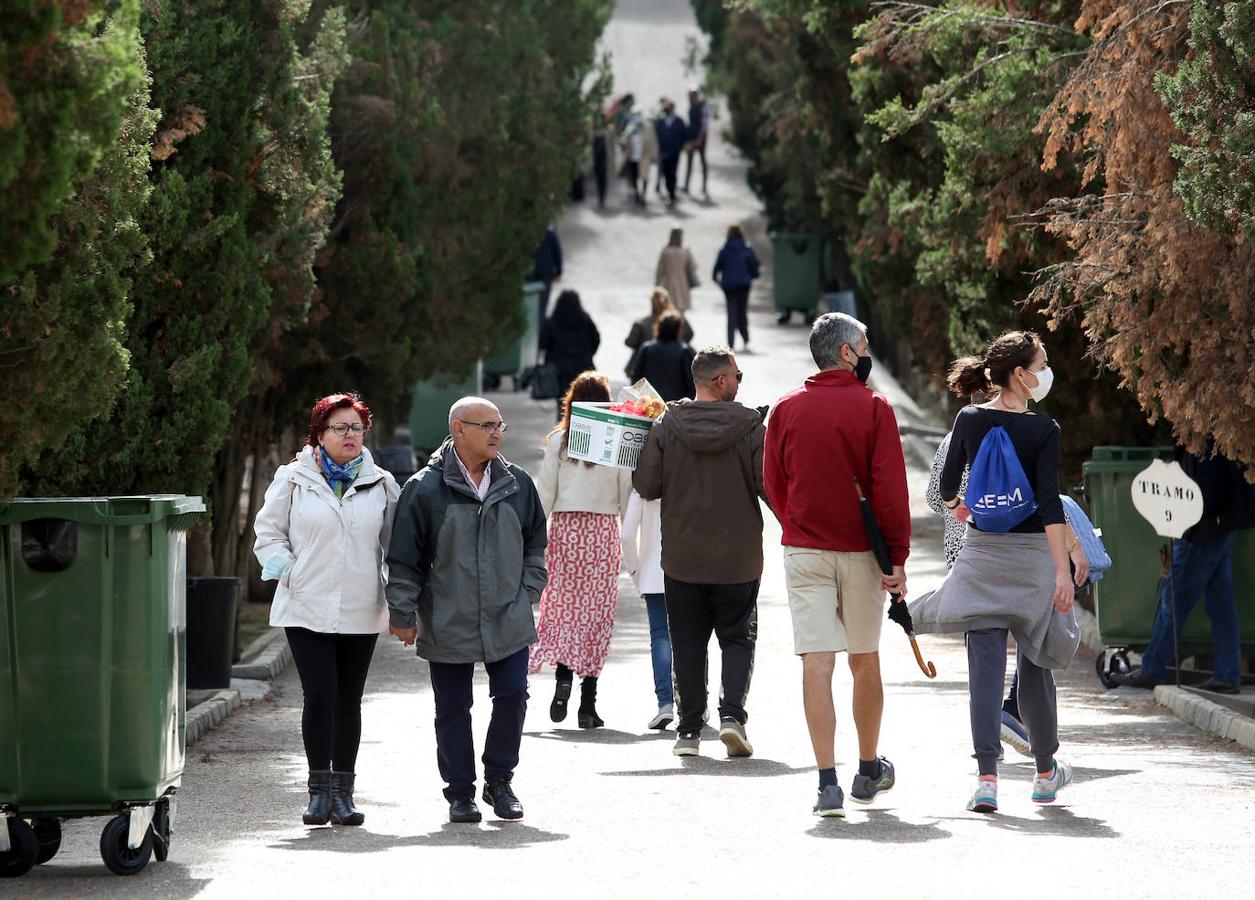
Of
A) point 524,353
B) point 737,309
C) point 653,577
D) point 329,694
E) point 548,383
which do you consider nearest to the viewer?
point 329,694

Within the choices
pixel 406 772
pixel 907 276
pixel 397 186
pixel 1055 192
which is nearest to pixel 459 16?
pixel 397 186

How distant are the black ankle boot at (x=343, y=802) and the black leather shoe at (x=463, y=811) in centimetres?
34

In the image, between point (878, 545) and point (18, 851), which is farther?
point (878, 545)

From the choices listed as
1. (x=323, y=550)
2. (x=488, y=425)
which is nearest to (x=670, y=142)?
(x=488, y=425)

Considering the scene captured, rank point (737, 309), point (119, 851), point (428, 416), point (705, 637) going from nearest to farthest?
1. point (119, 851)
2. point (705, 637)
3. point (428, 416)
4. point (737, 309)

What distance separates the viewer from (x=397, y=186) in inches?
676

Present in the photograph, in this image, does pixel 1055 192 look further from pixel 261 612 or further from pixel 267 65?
pixel 261 612

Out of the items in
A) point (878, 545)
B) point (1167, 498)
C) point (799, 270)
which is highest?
point (799, 270)

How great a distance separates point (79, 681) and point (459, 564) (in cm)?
148

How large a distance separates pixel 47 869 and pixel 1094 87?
21.2 feet

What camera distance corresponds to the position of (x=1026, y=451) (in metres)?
8.20

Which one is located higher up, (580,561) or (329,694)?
(580,561)

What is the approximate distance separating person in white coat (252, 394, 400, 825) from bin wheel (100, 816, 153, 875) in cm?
93

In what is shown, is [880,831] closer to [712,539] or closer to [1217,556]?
[712,539]
